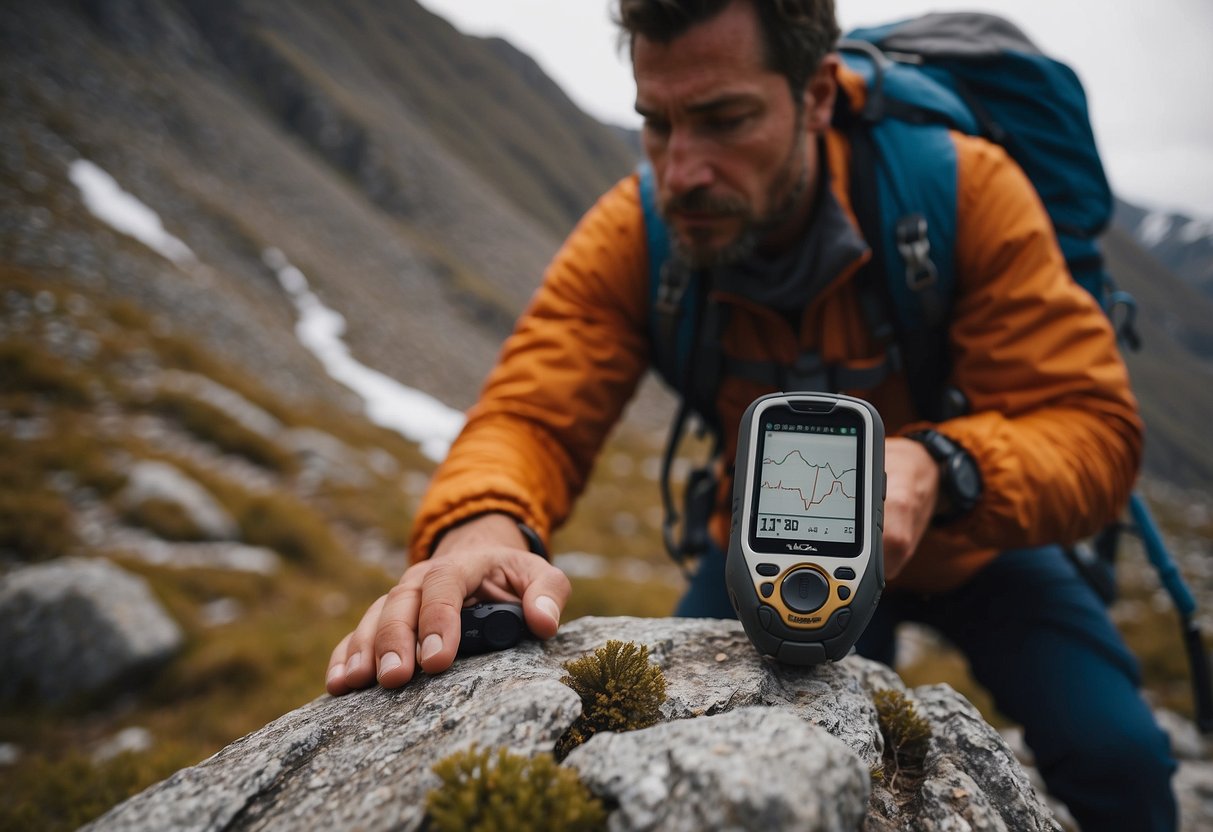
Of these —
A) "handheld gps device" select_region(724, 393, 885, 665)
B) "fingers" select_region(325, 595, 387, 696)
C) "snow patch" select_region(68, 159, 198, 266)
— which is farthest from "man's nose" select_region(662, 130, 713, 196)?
"snow patch" select_region(68, 159, 198, 266)

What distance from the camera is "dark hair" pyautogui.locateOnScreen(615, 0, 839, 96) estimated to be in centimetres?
405

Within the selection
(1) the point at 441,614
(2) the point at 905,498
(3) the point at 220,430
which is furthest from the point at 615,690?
(3) the point at 220,430

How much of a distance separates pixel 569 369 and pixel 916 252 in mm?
2295

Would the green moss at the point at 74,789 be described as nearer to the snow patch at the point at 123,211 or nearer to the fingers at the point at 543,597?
the fingers at the point at 543,597

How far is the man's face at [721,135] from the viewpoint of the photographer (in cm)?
406

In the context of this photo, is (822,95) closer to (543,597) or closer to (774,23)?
(774,23)

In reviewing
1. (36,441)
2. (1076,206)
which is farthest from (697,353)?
(36,441)

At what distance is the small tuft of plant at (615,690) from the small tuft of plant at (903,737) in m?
1.08

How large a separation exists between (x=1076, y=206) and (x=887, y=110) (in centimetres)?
162

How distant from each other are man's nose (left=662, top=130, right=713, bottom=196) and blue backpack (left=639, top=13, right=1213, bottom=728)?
0.44 metres

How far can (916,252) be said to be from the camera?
12.8 feet

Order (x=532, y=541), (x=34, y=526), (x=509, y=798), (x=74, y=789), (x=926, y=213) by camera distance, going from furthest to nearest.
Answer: (x=34, y=526) < (x=74, y=789) < (x=926, y=213) < (x=532, y=541) < (x=509, y=798)

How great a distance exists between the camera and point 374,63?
101188mm

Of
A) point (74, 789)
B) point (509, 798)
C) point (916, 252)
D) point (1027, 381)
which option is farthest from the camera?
point (74, 789)
